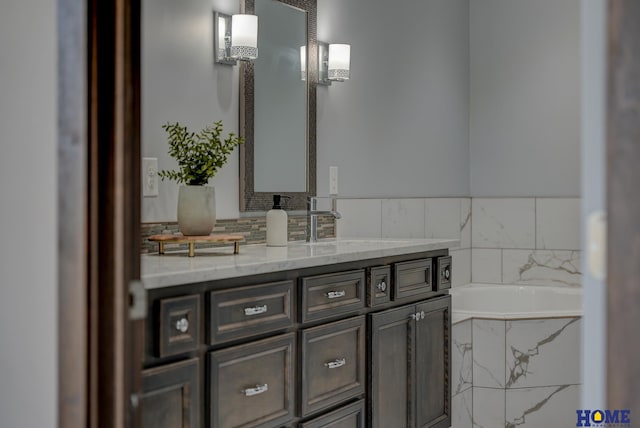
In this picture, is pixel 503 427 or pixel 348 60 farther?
pixel 503 427

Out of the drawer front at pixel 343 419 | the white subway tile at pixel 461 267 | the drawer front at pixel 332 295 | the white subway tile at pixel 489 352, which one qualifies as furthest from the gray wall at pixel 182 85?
the white subway tile at pixel 461 267

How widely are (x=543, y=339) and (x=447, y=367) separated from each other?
80cm

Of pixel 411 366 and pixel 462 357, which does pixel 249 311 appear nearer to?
pixel 411 366

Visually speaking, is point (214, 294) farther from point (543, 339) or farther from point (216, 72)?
point (543, 339)

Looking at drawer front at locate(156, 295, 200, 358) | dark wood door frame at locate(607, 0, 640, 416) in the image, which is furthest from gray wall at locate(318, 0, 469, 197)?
dark wood door frame at locate(607, 0, 640, 416)

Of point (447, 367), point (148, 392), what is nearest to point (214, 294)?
point (148, 392)

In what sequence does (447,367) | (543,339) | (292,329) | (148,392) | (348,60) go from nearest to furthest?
(148,392) → (292,329) → (447,367) → (348,60) → (543,339)

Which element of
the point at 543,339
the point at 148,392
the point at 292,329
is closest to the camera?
the point at 148,392

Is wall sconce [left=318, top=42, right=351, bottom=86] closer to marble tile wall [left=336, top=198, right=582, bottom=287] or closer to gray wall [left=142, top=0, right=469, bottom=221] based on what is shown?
gray wall [left=142, top=0, right=469, bottom=221]

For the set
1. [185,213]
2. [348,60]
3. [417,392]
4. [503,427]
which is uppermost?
[348,60]

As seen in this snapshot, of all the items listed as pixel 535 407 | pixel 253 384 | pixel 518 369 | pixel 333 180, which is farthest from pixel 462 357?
pixel 253 384

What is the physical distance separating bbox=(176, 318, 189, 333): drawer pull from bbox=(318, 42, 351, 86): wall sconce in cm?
183

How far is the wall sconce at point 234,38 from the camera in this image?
9.45 ft

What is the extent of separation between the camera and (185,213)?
98.3 inches
